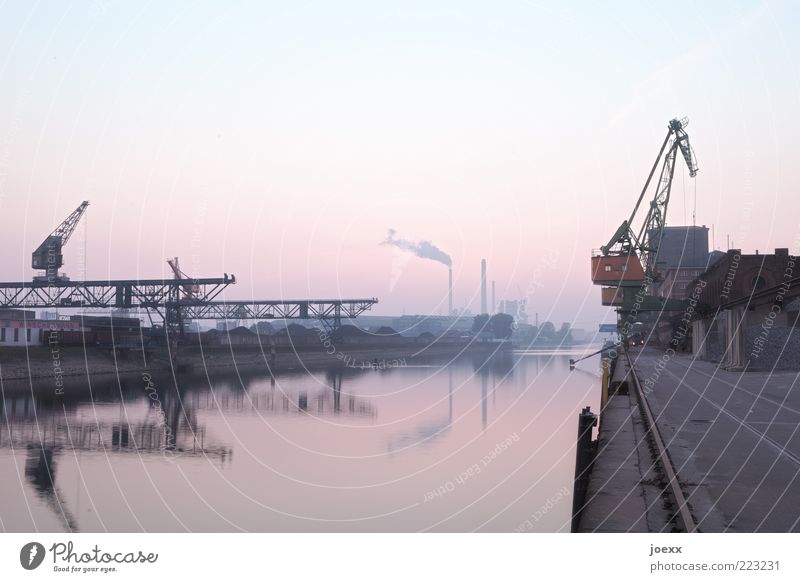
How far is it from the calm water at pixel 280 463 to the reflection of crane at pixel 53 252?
40.8 m

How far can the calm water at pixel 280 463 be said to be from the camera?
2230 centimetres

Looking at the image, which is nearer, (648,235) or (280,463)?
(280,463)

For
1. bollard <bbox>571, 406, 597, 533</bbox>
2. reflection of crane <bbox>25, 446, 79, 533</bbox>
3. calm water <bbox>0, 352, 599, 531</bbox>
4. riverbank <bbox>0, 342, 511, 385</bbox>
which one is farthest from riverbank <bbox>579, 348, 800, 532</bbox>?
riverbank <bbox>0, 342, 511, 385</bbox>

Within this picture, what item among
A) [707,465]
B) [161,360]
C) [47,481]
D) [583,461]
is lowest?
[47,481]

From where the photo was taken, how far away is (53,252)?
97625mm

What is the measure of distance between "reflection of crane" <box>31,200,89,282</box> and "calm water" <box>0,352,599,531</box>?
40781 mm

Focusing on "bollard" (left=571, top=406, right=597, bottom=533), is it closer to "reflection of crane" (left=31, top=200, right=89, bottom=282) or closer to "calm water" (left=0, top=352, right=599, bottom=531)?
"calm water" (left=0, top=352, right=599, bottom=531)

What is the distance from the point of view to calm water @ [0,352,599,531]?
22297 millimetres

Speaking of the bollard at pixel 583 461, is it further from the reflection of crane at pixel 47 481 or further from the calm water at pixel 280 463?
the reflection of crane at pixel 47 481

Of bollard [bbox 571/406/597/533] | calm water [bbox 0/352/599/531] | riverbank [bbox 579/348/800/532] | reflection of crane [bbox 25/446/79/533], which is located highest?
riverbank [bbox 579/348/800/532]

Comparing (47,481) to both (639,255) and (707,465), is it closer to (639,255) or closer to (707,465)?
(707,465)

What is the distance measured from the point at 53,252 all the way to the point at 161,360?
866 inches

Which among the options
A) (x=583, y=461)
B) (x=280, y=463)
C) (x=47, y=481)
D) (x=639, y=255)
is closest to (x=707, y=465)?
(x=583, y=461)

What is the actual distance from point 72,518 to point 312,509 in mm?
6443
